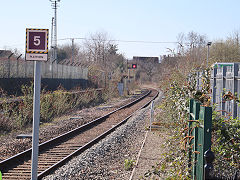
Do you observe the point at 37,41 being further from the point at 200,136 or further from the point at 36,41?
the point at 200,136

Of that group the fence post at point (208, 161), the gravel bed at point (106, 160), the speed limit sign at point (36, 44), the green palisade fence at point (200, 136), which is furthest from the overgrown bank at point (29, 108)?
the fence post at point (208, 161)

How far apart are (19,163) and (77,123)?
26.6 feet

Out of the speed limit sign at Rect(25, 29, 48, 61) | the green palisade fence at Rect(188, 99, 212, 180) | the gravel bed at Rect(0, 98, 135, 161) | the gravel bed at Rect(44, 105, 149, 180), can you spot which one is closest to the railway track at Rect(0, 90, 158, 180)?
the gravel bed at Rect(44, 105, 149, 180)

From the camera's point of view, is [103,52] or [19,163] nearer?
[19,163]

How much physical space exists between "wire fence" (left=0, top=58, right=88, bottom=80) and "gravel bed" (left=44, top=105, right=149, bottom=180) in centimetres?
1148

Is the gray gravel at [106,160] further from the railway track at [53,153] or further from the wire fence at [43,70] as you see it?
the wire fence at [43,70]

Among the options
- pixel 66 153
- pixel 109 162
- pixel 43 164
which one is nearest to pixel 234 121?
pixel 109 162

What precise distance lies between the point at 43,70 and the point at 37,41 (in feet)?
74.7

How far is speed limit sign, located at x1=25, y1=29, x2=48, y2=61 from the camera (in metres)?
6.40

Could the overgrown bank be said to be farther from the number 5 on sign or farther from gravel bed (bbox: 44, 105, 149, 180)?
the number 5 on sign

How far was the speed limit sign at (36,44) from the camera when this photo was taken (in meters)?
6.40

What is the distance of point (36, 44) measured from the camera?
21.1 feet

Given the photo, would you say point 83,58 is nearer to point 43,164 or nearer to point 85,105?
point 85,105

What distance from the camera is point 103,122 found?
61.2 ft
